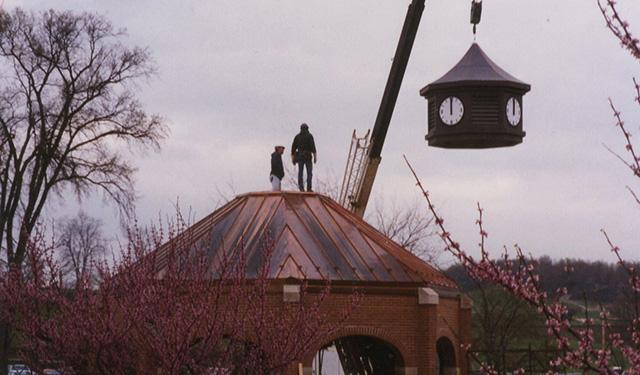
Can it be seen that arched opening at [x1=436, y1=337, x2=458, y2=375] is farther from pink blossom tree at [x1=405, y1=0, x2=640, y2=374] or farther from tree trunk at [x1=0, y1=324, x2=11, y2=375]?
pink blossom tree at [x1=405, y1=0, x2=640, y2=374]

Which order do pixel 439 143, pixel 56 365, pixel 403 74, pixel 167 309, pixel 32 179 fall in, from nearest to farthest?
pixel 167 309
pixel 56 365
pixel 439 143
pixel 403 74
pixel 32 179

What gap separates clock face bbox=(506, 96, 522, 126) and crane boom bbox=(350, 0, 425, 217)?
3.72m

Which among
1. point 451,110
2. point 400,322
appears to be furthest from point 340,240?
point 451,110

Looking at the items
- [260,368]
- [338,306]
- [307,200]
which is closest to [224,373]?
[260,368]

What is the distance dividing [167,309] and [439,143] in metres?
12.3

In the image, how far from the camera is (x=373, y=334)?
96.9ft

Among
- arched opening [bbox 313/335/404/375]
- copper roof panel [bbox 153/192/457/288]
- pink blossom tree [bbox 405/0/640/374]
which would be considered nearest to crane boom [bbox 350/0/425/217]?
copper roof panel [bbox 153/192/457/288]

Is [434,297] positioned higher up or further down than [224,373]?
higher up

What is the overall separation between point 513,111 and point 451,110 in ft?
4.73

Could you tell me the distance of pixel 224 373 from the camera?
59.4 ft

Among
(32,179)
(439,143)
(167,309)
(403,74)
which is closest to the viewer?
(167,309)

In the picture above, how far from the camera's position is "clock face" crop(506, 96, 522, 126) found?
28984mm

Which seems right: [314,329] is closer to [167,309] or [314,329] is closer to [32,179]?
[167,309]

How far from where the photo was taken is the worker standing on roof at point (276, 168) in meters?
31.6
